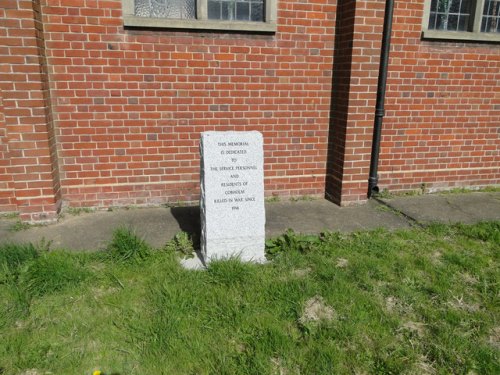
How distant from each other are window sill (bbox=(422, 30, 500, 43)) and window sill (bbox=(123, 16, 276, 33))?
2.28 meters

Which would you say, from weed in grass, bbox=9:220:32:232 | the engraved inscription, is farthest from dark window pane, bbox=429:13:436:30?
weed in grass, bbox=9:220:32:232

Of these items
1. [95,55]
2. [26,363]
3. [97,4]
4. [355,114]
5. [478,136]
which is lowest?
[26,363]

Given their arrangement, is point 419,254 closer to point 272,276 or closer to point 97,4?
point 272,276

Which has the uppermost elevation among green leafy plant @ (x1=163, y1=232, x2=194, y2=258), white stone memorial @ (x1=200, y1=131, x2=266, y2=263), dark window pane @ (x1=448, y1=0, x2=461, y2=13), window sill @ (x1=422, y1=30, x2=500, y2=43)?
dark window pane @ (x1=448, y1=0, x2=461, y2=13)

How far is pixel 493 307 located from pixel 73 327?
326cm

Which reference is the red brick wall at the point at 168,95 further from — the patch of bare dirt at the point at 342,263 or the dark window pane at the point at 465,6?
the dark window pane at the point at 465,6

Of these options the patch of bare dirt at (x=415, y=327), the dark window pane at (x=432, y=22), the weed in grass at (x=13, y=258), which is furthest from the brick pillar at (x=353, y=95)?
the weed in grass at (x=13, y=258)

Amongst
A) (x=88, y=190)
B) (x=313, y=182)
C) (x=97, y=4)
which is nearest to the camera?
(x=97, y=4)

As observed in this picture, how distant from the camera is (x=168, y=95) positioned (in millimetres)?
5152

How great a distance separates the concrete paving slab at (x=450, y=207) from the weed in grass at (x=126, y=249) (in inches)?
134

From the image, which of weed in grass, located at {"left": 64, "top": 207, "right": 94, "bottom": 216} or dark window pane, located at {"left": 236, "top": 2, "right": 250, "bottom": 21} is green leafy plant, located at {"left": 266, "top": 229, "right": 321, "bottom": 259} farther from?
dark window pane, located at {"left": 236, "top": 2, "right": 250, "bottom": 21}

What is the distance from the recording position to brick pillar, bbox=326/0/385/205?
504 cm

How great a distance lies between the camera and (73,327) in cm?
290

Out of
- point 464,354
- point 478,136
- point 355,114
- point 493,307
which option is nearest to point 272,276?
point 464,354
